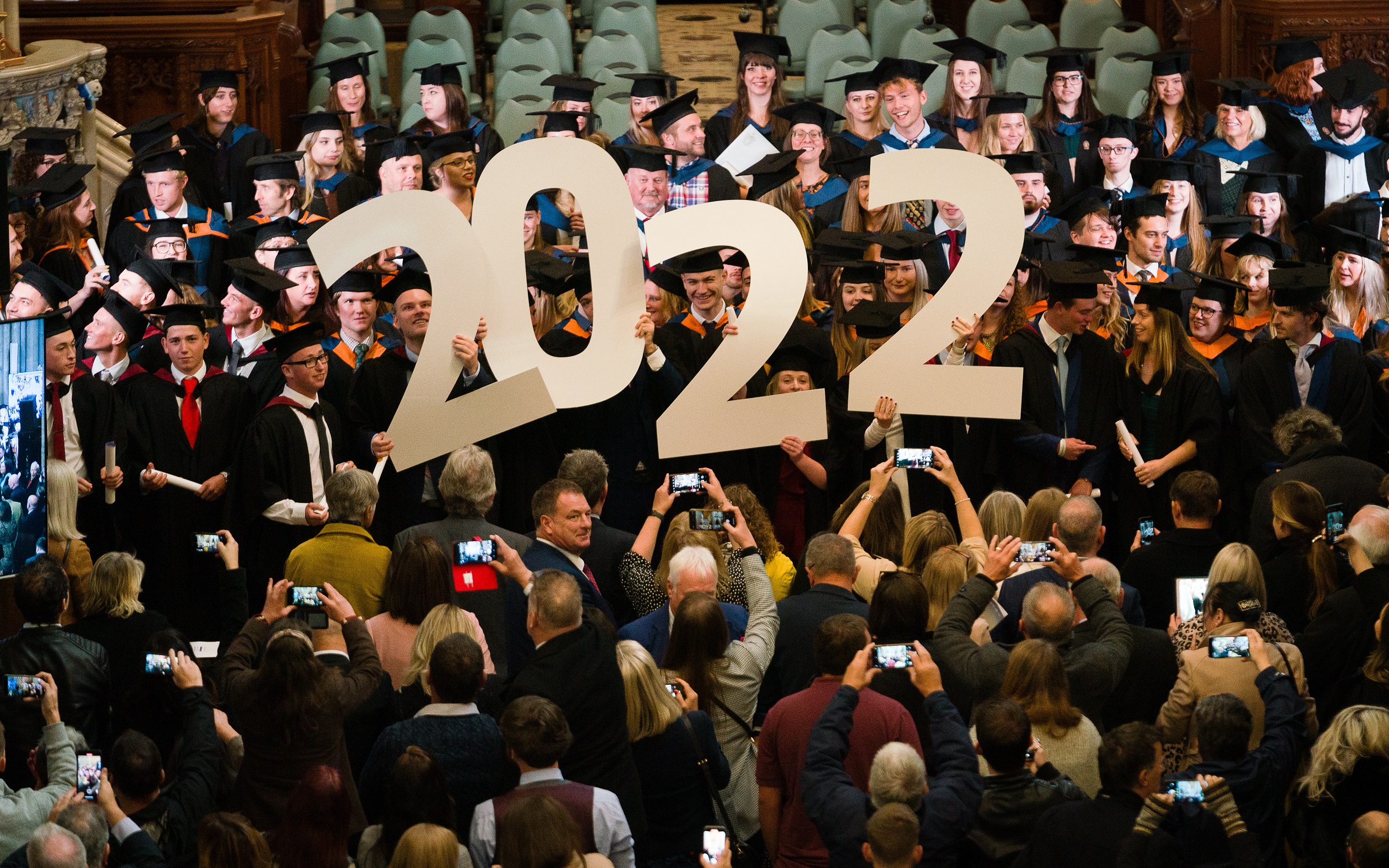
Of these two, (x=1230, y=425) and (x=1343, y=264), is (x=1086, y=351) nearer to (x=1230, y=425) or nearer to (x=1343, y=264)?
(x=1230, y=425)

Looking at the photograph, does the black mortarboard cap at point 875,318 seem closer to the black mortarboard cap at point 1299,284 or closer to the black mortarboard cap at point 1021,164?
the black mortarboard cap at point 1299,284

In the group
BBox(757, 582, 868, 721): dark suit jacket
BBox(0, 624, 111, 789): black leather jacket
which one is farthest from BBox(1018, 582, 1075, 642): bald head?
BBox(0, 624, 111, 789): black leather jacket

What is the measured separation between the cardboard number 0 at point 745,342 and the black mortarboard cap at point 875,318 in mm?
246

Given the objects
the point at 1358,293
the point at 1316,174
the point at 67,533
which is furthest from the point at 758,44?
the point at 67,533

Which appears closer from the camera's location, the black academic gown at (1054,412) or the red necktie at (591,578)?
the red necktie at (591,578)

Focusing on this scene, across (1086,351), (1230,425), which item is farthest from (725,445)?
(1230,425)

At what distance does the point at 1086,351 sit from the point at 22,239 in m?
4.83

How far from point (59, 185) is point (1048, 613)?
5.70m

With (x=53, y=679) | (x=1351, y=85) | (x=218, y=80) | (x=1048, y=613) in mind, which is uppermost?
(x=1048, y=613)

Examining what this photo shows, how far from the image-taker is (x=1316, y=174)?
33.2 feet

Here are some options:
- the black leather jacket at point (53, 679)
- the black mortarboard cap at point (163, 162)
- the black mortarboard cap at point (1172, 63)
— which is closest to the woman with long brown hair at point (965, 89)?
the black mortarboard cap at point (1172, 63)

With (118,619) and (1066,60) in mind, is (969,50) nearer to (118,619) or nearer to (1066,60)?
(1066,60)

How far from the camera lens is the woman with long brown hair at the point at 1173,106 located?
34.4 feet

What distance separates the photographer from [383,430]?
7.25 metres
